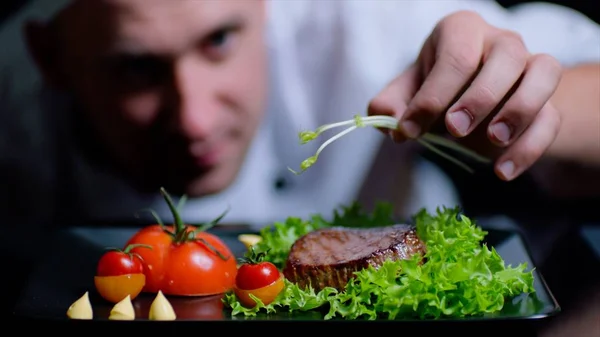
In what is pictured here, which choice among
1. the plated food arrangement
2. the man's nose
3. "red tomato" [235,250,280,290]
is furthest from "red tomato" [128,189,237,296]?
the man's nose

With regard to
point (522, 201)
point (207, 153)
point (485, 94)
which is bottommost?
point (522, 201)

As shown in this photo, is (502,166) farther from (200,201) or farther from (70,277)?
(200,201)

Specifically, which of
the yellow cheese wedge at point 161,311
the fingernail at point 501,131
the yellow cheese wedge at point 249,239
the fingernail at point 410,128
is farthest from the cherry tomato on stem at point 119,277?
the fingernail at point 501,131

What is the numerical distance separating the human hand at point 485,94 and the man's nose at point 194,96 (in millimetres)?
1031

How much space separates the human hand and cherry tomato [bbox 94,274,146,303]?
668mm

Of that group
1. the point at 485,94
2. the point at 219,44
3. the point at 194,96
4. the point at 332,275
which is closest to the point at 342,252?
the point at 332,275

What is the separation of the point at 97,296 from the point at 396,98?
812mm

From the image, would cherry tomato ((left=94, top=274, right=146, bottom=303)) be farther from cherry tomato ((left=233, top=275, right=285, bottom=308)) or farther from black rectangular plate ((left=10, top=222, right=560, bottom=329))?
cherry tomato ((left=233, top=275, right=285, bottom=308))

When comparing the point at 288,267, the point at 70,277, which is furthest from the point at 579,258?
the point at 70,277

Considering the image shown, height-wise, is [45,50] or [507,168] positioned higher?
[507,168]

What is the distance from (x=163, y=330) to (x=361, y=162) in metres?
1.76

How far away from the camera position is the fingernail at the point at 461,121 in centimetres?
169

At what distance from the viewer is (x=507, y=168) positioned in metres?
1.84

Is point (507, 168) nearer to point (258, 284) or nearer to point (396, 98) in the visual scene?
point (396, 98)
